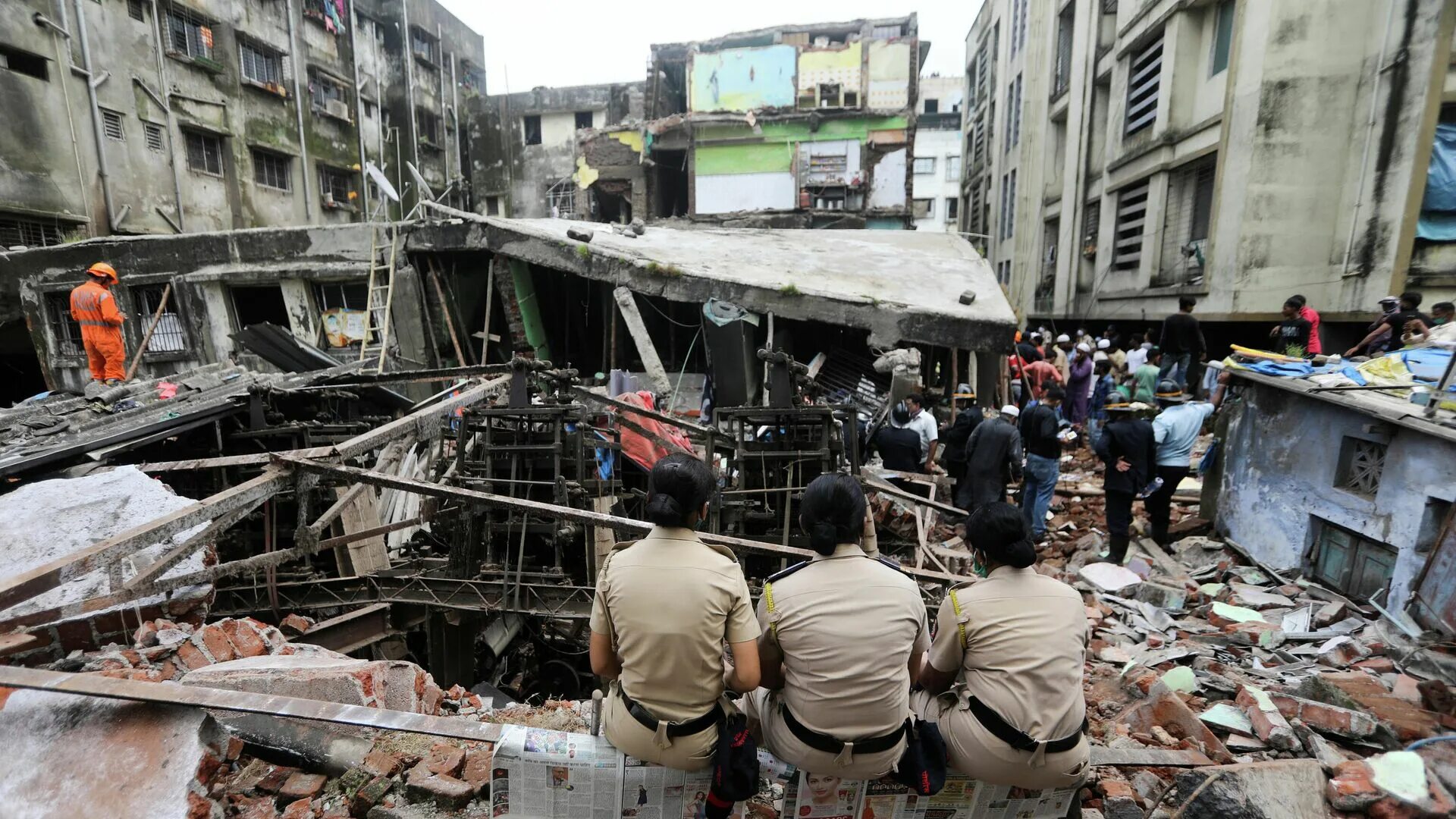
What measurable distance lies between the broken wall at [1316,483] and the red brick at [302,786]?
6509mm

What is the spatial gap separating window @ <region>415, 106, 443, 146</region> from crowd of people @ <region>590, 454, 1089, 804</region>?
29.1 m

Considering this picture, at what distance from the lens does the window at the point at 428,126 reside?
26.3 metres

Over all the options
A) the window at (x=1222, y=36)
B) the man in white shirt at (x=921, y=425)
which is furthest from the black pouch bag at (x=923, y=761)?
the window at (x=1222, y=36)

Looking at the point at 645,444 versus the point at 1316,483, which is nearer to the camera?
the point at 1316,483

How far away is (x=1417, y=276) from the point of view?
8930 millimetres

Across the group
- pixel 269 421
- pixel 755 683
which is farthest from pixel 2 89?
pixel 755 683

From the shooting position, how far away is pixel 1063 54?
18.3 m

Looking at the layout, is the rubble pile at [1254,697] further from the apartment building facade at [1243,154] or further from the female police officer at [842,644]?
the apartment building facade at [1243,154]

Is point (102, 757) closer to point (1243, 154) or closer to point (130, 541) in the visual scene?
point (130, 541)

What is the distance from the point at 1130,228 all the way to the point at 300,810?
1706 cm

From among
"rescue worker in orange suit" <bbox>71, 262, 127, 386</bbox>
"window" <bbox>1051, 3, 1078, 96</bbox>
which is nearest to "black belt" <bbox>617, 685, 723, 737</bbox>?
"rescue worker in orange suit" <bbox>71, 262, 127, 386</bbox>

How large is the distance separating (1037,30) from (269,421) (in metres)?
22.8

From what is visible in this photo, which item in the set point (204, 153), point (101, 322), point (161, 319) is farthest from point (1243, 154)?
point (204, 153)

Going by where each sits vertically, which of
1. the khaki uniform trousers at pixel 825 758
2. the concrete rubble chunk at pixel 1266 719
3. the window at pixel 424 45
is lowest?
the concrete rubble chunk at pixel 1266 719
